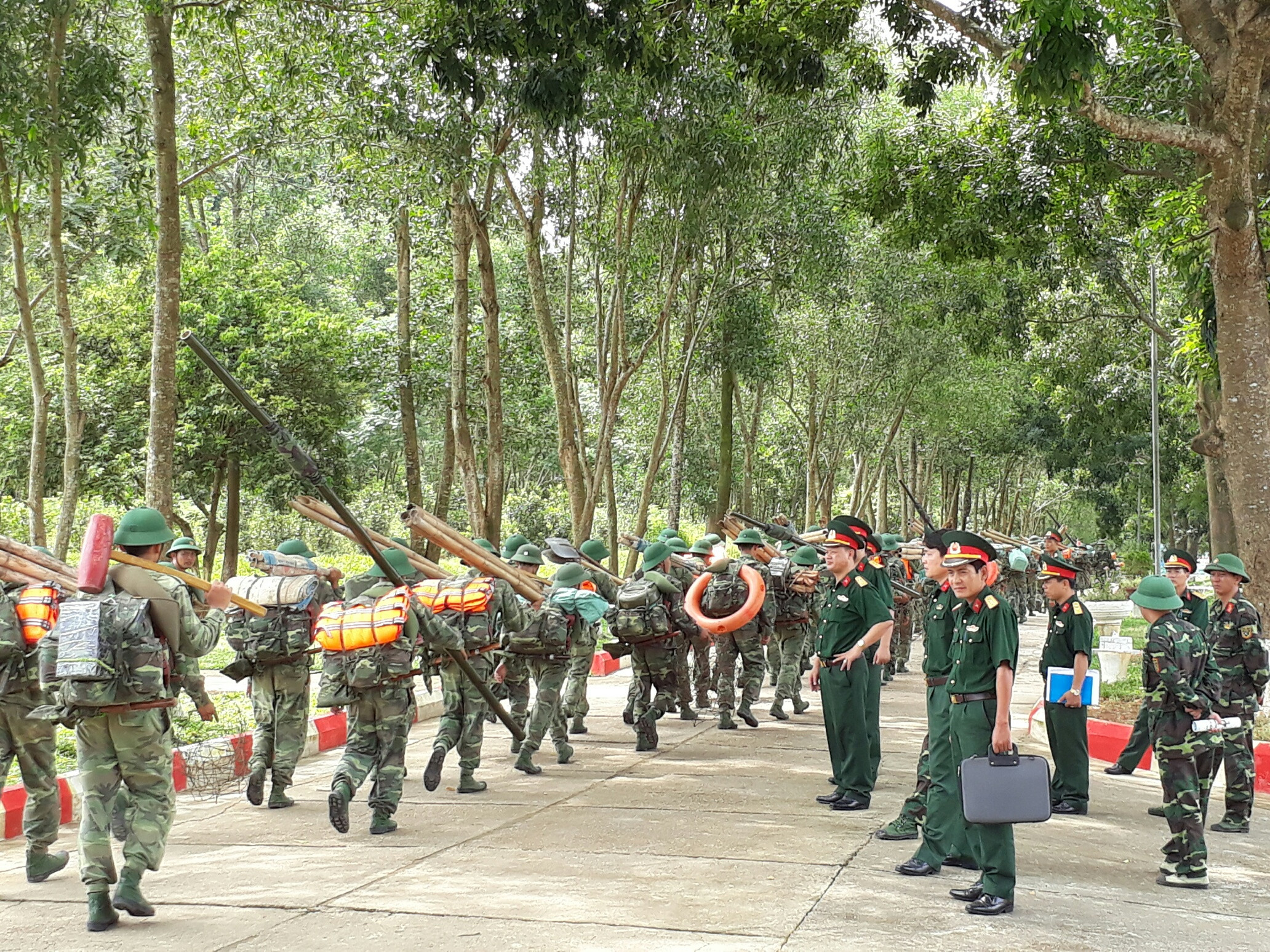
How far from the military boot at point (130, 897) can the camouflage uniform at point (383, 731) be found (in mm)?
1870

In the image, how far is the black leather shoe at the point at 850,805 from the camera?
8688mm

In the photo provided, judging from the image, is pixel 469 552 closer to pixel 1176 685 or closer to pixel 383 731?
pixel 383 731

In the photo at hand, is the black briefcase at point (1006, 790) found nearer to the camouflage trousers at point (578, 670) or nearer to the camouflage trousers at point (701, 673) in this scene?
the camouflage trousers at point (578, 670)

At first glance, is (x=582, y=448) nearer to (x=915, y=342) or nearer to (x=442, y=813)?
(x=442, y=813)

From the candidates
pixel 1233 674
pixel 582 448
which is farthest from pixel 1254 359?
pixel 582 448

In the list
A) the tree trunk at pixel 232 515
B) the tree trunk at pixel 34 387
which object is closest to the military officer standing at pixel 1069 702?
the tree trunk at pixel 34 387

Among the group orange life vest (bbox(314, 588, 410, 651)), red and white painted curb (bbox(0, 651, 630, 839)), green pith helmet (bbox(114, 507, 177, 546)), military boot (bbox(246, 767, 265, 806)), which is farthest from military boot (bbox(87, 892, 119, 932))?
military boot (bbox(246, 767, 265, 806))

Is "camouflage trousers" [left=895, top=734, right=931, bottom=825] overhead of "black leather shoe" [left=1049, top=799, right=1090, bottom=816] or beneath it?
overhead

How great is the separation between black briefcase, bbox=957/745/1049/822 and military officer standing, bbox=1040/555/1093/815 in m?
2.78

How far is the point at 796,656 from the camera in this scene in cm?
1368

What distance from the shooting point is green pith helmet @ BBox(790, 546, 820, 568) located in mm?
13242

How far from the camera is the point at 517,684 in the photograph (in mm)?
11086

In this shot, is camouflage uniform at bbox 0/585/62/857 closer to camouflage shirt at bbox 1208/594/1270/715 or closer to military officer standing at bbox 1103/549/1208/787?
military officer standing at bbox 1103/549/1208/787

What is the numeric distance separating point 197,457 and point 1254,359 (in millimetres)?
18548
